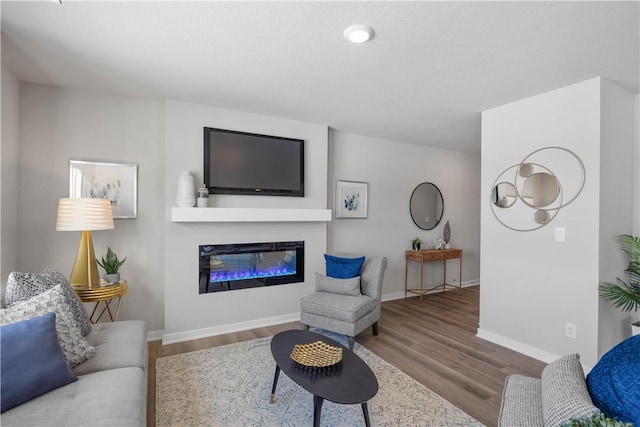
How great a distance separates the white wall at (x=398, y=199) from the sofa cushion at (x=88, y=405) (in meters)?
3.11

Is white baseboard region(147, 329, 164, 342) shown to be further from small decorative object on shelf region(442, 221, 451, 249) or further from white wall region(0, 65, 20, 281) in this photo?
small decorative object on shelf region(442, 221, 451, 249)

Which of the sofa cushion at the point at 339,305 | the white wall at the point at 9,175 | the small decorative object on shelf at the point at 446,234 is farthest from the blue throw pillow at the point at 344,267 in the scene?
the white wall at the point at 9,175

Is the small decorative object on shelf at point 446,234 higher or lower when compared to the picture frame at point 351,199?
lower

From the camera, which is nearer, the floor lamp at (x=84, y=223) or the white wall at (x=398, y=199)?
the floor lamp at (x=84, y=223)

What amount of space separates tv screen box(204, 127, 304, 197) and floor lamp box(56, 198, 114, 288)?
42.0 inches

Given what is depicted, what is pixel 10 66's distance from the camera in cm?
250

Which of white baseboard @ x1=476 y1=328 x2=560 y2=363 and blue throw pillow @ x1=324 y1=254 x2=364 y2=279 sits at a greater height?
blue throw pillow @ x1=324 y1=254 x2=364 y2=279

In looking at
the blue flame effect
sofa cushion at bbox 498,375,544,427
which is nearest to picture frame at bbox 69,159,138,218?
the blue flame effect

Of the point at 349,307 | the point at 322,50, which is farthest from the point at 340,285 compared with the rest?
the point at 322,50

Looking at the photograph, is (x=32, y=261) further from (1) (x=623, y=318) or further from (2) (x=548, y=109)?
(1) (x=623, y=318)

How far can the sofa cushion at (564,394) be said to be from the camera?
43.2 inches

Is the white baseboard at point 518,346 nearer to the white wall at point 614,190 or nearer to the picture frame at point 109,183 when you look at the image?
the white wall at point 614,190

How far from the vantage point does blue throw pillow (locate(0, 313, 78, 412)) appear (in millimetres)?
1316


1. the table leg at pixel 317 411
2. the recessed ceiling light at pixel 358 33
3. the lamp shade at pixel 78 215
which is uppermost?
the recessed ceiling light at pixel 358 33
